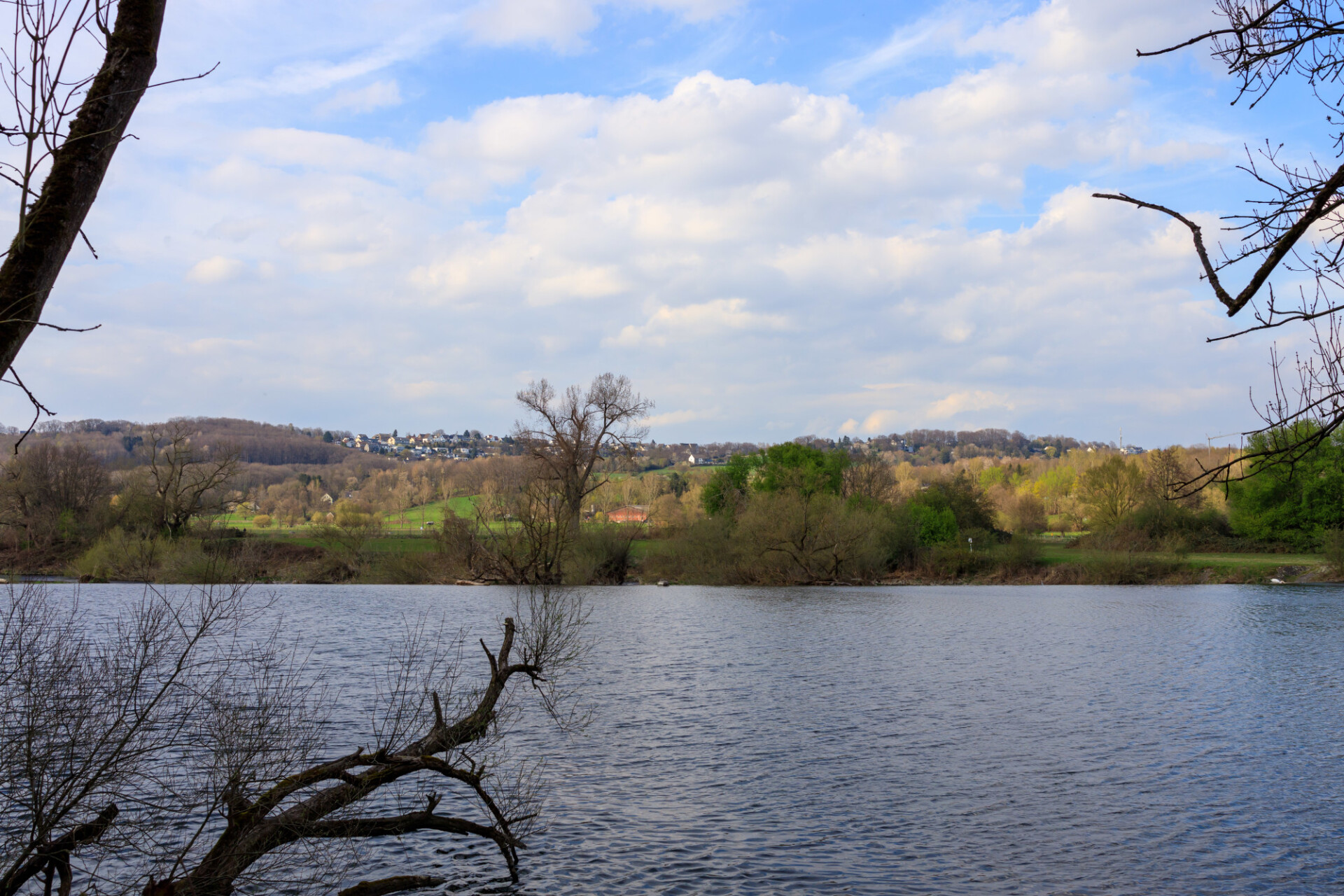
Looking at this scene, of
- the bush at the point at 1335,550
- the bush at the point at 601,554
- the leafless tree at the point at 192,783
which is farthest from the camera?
the bush at the point at 1335,550

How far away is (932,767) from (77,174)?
18110 millimetres

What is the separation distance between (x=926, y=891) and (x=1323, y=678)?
25.1m

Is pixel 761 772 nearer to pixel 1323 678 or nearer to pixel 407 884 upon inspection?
pixel 407 884

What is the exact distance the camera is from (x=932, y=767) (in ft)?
61.2

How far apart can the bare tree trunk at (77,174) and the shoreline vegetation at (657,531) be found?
49113mm

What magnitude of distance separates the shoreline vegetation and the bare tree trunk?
49113 mm

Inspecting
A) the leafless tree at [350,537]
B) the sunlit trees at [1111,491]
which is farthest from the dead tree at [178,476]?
the sunlit trees at [1111,491]

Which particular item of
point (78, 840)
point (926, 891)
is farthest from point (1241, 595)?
point (78, 840)

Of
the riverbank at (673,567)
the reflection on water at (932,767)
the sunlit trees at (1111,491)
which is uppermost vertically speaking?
the sunlit trees at (1111,491)

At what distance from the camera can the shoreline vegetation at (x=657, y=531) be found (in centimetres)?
6419

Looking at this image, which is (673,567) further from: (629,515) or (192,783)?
(192,783)

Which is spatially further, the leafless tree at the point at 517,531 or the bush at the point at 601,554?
the bush at the point at 601,554

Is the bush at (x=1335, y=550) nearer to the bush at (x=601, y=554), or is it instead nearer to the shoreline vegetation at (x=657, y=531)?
the shoreline vegetation at (x=657, y=531)

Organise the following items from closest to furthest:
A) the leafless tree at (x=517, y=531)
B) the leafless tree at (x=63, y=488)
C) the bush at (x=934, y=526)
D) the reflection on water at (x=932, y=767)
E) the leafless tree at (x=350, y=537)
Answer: the reflection on water at (x=932, y=767)
the leafless tree at (x=517, y=531)
the leafless tree at (x=63, y=488)
the leafless tree at (x=350, y=537)
the bush at (x=934, y=526)
